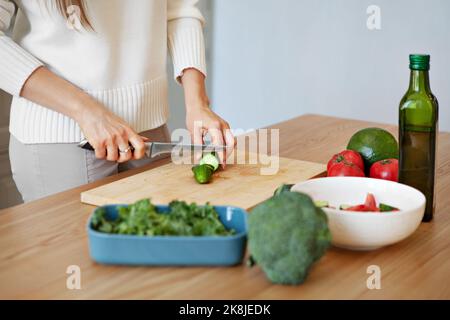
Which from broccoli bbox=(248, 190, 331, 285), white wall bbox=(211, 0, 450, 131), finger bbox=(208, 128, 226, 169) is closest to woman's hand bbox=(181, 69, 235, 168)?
finger bbox=(208, 128, 226, 169)

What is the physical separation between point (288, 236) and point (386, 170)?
20.1 inches

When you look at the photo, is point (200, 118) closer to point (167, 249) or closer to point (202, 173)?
point (202, 173)

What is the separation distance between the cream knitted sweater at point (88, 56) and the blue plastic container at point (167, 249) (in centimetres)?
63

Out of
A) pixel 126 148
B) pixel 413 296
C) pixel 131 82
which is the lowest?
pixel 413 296

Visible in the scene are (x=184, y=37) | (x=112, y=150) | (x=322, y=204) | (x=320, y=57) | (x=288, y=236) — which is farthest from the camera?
(x=320, y=57)

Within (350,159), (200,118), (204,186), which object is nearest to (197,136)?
(200,118)

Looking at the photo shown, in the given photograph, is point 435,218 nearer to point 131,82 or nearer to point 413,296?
point 413,296

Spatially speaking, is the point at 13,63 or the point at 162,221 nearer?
the point at 162,221

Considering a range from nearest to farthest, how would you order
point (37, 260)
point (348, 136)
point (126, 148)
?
point (37, 260) < point (126, 148) < point (348, 136)

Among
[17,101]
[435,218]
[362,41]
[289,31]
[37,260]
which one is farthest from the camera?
[289,31]

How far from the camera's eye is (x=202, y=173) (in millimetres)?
1433

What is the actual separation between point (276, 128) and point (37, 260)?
1152 mm
